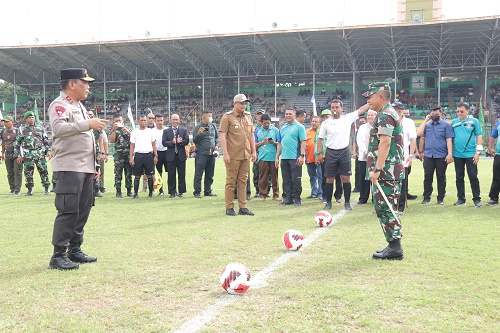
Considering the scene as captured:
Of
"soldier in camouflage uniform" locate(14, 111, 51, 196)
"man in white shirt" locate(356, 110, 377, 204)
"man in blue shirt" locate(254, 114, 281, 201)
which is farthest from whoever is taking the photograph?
"soldier in camouflage uniform" locate(14, 111, 51, 196)

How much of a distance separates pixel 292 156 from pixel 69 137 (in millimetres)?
5672

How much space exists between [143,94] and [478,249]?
156 ft

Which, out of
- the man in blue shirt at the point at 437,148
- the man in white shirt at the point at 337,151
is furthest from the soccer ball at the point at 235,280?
the man in blue shirt at the point at 437,148

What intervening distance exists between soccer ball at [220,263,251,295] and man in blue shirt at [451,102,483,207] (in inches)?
269

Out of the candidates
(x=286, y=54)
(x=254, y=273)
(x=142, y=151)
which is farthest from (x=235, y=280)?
(x=286, y=54)

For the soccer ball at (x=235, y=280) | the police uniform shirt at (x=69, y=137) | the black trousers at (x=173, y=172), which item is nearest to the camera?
the soccer ball at (x=235, y=280)

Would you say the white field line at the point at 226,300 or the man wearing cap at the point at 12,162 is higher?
the man wearing cap at the point at 12,162

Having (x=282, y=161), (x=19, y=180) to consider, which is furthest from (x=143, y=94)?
(x=282, y=161)

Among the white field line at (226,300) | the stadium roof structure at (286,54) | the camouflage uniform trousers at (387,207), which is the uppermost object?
the stadium roof structure at (286,54)

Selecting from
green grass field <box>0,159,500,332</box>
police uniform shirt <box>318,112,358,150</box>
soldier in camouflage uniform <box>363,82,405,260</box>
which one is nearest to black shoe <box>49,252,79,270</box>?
green grass field <box>0,159,500,332</box>

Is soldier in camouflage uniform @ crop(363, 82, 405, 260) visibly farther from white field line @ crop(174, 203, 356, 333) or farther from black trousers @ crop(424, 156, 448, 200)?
black trousers @ crop(424, 156, 448, 200)

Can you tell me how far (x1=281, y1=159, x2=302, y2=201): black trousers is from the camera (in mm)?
9805

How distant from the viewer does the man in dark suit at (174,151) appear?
1138 centimetres

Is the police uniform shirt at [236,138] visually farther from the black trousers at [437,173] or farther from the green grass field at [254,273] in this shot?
the black trousers at [437,173]
